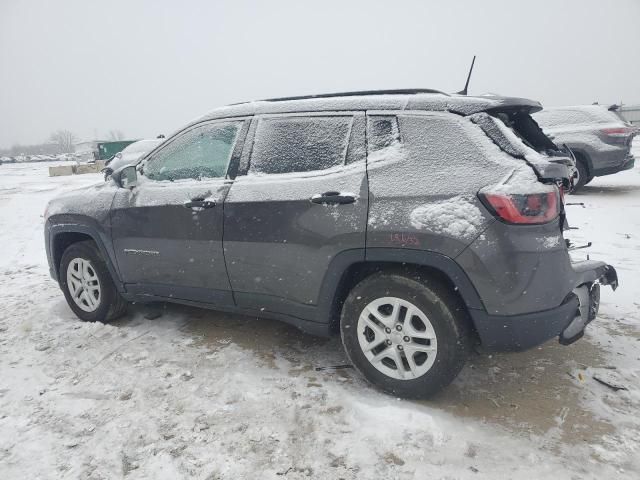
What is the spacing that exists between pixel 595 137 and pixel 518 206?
7.76 metres

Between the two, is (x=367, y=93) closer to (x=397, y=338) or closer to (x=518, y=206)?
(x=518, y=206)

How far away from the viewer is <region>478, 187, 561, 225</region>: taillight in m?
2.22

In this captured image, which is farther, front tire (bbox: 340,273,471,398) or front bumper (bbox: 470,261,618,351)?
front tire (bbox: 340,273,471,398)

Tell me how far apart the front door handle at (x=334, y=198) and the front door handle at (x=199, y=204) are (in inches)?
31.7

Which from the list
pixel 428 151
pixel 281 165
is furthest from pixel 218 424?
pixel 428 151

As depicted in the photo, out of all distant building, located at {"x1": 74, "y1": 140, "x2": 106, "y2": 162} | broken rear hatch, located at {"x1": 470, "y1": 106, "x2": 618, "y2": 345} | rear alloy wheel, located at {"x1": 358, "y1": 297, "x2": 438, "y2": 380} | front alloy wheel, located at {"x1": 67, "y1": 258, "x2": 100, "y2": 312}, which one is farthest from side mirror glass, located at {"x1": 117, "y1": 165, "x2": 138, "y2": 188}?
distant building, located at {"x1": 74, "y1": 140, "x2": 106, "y2": 162}

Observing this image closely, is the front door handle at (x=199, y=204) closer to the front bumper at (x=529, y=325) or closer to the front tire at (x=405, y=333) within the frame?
the front tire at (x=405, y=333)

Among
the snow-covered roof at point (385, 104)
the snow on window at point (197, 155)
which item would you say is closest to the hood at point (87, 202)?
the snow on window at point (197, 155)

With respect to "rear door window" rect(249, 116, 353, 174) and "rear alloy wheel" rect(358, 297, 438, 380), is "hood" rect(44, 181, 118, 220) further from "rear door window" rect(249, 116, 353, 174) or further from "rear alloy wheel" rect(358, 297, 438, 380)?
"rear alloy wheel" rect(358, 297, 438, 380)

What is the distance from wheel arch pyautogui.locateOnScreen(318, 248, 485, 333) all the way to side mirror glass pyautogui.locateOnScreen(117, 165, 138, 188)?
189cm

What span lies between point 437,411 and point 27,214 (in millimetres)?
10964

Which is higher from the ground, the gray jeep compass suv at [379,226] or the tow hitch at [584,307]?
the gray jeep compass suv at [379,226]

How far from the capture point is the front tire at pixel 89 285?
380cm

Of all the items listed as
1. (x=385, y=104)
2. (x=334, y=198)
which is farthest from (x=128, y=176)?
(x=385, y=104)
